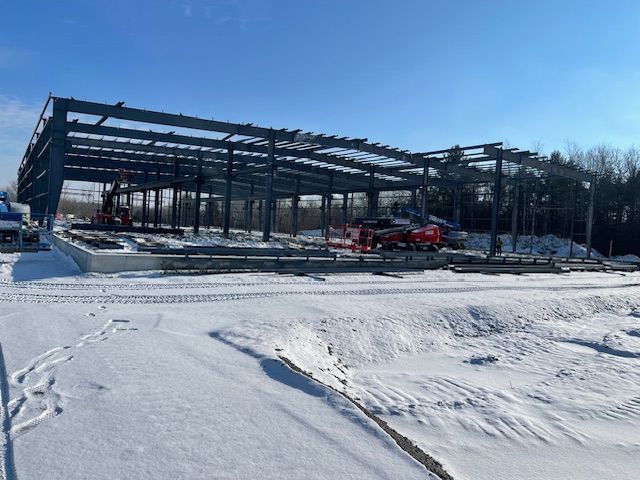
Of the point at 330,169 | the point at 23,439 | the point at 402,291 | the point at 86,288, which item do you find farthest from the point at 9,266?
the point at 330,169

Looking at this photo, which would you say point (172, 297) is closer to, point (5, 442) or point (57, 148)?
point (5, 442)

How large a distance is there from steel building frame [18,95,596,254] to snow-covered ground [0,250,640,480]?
1328 cm

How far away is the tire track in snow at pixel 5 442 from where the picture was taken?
3035 mm

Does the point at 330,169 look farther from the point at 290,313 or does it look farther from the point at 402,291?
the point at 290,313

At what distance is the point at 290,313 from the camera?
8.55 metres

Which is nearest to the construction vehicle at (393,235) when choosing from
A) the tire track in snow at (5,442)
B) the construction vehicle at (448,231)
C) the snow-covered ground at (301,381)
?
the construction vehicle at (448,231)

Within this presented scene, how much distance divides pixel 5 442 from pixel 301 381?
2.55 metres

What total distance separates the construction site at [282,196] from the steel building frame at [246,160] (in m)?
0.07

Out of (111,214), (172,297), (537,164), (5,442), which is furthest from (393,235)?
(5,442)

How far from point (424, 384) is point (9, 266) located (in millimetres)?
11152

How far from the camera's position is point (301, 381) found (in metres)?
5.05

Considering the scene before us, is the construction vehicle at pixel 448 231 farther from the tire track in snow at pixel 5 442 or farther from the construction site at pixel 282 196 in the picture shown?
the tire track in snow at pixel 5 442

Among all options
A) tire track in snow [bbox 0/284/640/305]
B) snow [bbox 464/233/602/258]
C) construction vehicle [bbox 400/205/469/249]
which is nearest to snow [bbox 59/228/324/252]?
tire track in snow [bbox 0/284/640/305]

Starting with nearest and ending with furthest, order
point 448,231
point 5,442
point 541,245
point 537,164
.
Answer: point 5,442, point 537,164, point 448,231, point 541,245
